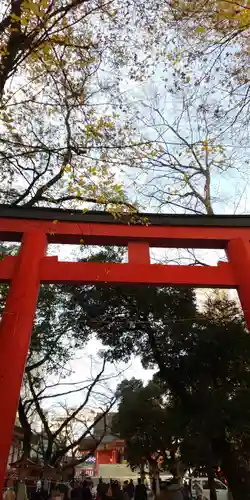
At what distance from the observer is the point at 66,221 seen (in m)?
5.42

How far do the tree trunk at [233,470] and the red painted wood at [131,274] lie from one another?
412 cm

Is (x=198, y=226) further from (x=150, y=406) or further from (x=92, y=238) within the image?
(x=150, y=406)

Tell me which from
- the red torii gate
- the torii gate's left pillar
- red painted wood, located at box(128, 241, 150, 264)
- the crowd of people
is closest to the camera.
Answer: the torii gate's left pillar

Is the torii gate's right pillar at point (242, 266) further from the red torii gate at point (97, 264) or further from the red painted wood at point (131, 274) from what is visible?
the red painted wood at point (131, 274)

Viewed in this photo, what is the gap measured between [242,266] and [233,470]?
4682 mm

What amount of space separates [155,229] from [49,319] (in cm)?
430

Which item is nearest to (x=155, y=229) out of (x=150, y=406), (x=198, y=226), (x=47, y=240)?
(x=198, y=226)

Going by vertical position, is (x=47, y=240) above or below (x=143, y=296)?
below

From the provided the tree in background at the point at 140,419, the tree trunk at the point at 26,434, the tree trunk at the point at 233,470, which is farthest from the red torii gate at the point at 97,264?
the tree in background at the point at 140,419

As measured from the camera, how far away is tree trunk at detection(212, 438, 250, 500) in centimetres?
688

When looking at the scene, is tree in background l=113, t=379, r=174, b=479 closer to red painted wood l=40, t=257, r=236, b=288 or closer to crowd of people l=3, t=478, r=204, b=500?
crowd of people l=3, t=478, r=204, b=500

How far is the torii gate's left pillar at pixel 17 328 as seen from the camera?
12.1 ft

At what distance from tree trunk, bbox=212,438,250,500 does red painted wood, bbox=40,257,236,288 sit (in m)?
4.12

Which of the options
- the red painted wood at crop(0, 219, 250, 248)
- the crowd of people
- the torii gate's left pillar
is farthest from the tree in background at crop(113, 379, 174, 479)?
the torii gate's left pillar
